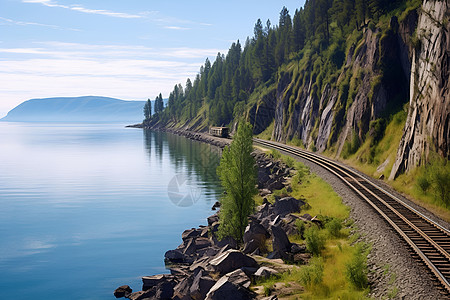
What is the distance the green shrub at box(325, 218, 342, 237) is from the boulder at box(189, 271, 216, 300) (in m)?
8.59

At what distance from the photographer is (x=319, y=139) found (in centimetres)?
6619

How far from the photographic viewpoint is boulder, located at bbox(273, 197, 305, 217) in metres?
31.8

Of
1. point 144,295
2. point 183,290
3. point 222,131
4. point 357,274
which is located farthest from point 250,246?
point 222,131

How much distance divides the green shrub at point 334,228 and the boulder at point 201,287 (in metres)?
8.59

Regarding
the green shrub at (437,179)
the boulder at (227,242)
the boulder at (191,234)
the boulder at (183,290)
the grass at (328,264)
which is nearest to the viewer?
the grass at (328,264)

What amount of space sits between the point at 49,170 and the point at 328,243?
69.7m

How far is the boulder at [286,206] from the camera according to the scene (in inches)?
1251

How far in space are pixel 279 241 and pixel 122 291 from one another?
34.7 feet

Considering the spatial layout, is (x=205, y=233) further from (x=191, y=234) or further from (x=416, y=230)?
(x=416, y=230)

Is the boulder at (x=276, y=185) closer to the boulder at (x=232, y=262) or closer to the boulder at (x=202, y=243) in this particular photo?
the boulder at (x=202, y=243)

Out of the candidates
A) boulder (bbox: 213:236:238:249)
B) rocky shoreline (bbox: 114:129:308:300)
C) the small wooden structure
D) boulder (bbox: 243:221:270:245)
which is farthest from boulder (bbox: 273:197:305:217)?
the small wooden structure

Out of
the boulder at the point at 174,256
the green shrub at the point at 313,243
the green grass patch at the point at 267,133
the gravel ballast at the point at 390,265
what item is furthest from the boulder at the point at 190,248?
the green grass patch at the point at 267,133

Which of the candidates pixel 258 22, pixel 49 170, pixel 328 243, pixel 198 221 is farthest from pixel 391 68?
pixel 258 22

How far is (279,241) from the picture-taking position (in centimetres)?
2177
